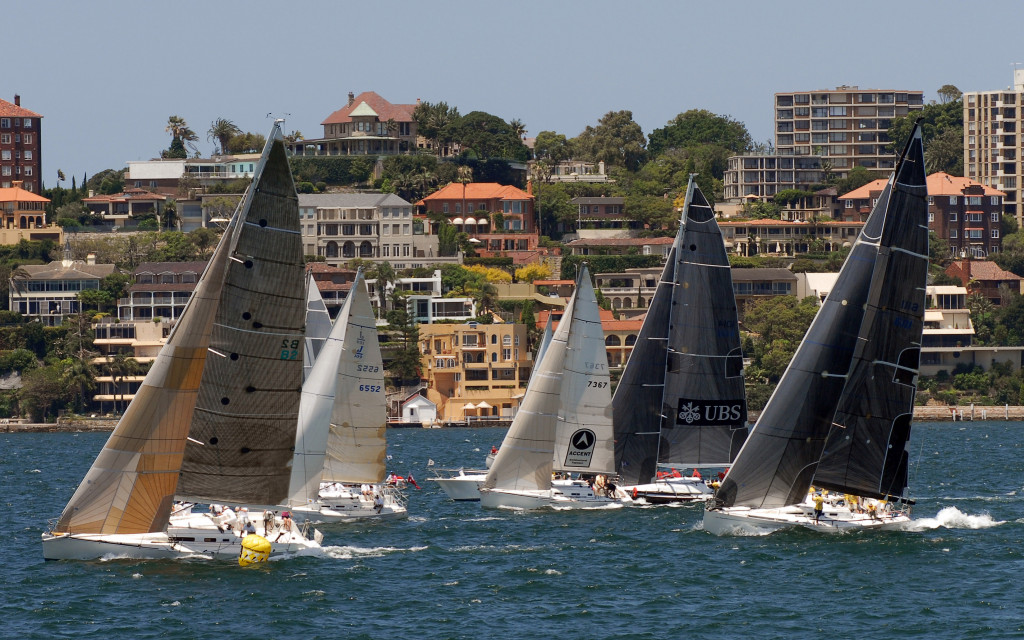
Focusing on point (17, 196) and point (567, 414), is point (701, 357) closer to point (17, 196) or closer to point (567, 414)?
point (567, 414)

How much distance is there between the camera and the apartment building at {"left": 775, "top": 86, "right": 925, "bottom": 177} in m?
192

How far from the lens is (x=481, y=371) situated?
127m

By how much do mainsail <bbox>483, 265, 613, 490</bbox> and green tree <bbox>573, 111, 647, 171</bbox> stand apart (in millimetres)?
140931

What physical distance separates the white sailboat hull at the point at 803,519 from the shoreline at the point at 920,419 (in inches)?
3230

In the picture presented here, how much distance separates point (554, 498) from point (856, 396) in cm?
1143

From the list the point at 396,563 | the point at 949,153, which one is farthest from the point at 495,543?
the point at 949,153

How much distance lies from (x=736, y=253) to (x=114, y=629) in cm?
13091

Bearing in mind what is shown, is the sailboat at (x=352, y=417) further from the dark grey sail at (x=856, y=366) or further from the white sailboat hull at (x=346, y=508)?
the dark grey sail at (x=856, y=366)

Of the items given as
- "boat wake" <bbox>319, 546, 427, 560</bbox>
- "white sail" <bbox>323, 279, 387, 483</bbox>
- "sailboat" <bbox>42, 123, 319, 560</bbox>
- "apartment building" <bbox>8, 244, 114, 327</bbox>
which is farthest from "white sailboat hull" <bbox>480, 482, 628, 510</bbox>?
"apartment building" <bbox>8, 244, 114, 327</bbox>

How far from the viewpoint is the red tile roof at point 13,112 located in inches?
7003

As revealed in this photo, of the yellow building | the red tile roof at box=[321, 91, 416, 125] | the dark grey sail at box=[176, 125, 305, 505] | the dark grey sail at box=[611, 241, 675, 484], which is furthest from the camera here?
the red tile roof at box=[321, 91, 416, 125]

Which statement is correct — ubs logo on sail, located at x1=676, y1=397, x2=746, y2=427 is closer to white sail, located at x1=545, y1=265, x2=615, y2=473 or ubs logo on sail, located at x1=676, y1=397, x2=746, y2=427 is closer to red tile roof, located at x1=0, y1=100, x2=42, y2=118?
white sail, located at x1=545, y1=265, x2=615, y2=473

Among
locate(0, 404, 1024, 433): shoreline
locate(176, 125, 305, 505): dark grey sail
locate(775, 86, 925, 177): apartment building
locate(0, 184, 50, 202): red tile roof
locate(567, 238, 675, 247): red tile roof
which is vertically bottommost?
locate(0, 404, 1024, 433): shoreline

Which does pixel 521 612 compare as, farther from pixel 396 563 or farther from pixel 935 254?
pixel 935 254
